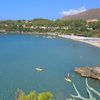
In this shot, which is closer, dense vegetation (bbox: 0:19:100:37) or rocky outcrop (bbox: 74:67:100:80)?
rocky outcrop (bbox: 74:67:100:80)

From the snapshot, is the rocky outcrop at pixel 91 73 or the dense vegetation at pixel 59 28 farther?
the dense vegetation at pixel 59 28

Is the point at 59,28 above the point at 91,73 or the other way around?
the other way around

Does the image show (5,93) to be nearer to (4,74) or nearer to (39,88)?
(39,88)

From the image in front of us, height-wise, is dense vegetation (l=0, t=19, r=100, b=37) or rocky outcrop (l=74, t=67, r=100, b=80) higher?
rocky outcrop (l=74, t=67, r=100, b=80)

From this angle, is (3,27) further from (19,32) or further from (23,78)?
(23,78)

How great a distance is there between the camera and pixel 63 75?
3753 cm

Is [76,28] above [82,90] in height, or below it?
below

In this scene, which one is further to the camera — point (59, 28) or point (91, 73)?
point (59, 28)

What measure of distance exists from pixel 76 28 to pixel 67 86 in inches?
4803

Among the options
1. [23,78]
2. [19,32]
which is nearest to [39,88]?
[23,78]

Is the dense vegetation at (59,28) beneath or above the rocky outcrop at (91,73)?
beneath

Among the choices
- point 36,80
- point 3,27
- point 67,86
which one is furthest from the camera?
point 3,27

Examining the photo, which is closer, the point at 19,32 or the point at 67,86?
the point at 67,86

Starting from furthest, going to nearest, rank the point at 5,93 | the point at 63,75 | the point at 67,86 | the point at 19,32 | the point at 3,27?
the point at 3,27 → the point at 19,32 → the point at 63,75 → the point at 67,86 → the point at 5,93
